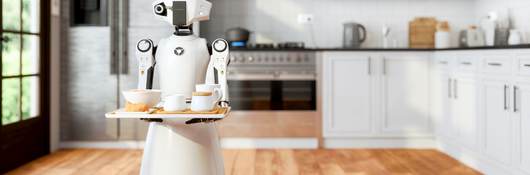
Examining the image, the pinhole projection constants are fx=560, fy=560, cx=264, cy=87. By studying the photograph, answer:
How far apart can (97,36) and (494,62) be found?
315 centimetres

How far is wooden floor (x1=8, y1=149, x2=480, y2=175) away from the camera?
3.95m

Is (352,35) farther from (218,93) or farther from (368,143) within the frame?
(218,93)

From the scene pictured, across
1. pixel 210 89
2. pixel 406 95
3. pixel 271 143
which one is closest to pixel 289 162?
pixel 271 143

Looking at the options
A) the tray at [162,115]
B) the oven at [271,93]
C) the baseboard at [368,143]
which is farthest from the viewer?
the baseboard at [368,143]

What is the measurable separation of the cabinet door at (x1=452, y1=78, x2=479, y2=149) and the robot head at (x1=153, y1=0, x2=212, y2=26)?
2.22m

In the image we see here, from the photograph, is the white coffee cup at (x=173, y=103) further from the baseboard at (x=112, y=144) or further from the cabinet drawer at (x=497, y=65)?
the baseboard at (x=112, y=144)

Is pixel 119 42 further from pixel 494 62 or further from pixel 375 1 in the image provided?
pixel 494 62

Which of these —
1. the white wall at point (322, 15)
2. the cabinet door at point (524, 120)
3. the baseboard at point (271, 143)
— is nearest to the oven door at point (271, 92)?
the baseboard at point (271, 143)

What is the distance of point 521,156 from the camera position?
3287mm

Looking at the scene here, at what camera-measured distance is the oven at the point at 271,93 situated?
4.85 m

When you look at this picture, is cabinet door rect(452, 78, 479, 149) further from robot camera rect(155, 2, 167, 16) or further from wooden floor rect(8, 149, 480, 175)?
robot camera rect(155, 2, 167, 16)

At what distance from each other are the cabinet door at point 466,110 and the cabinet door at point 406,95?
0.48 metres

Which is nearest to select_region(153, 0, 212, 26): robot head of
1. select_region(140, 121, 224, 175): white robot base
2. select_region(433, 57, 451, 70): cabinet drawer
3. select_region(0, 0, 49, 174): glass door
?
select_region(140, 121, 224, 175): white robot base

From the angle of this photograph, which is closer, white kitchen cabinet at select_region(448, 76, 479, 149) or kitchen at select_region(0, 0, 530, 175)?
white kitchen cabinet at select_region(448, 76, 479, 149)
